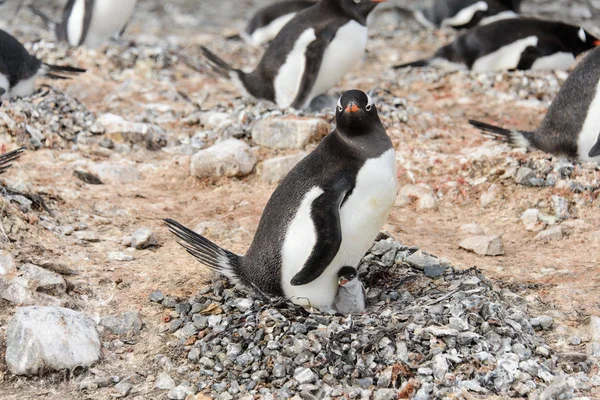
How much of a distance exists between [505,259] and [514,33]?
4.28 metres

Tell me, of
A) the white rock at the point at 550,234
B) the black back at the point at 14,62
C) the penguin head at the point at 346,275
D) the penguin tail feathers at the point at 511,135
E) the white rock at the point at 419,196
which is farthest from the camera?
the black back at the point at 14,62

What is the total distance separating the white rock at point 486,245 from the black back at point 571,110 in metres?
1.29

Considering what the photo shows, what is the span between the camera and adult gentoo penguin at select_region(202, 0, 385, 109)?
22.1 ft

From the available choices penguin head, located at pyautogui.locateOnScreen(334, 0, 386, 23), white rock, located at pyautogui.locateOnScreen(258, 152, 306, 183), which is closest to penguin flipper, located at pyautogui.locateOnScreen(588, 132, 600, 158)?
white rock, located at pyautogui.locateOnScreen(258, 152, 306, 183)

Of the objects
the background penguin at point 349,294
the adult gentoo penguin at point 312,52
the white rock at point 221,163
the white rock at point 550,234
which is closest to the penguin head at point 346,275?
the background penguin at point 349,294

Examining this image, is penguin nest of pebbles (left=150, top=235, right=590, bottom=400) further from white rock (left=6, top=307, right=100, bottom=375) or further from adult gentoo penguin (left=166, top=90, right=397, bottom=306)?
white rock (left=6, top=307, right=100, bottom=375)

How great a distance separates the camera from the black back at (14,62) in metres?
6.46

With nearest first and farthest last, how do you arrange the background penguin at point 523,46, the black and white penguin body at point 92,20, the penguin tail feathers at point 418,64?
the background penguin at point 523,46, the penguin tail feathers at point 418,64, the black and white penguin body at point 92,20

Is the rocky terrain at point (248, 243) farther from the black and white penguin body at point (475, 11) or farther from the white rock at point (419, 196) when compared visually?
the black and white penguin body at point (475, 11)

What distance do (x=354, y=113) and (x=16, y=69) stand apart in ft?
12.5

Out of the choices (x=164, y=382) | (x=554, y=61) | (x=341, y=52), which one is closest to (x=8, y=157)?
(x=164, y=382)

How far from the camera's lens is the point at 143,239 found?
460 cm

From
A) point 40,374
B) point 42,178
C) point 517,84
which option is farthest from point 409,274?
point 517,84

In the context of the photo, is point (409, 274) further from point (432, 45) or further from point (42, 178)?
point (432, 45)
